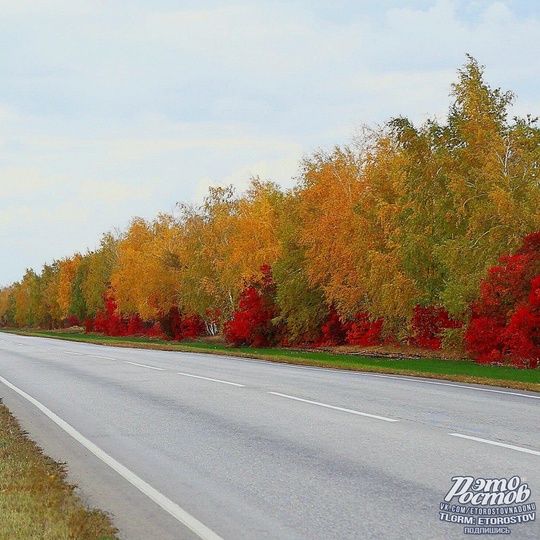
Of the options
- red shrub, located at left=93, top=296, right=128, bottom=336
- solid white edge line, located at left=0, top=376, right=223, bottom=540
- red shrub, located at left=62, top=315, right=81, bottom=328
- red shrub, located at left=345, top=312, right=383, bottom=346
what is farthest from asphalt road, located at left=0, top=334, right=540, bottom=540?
red shrub, located at left=62, top=315, right=81, bottom=328

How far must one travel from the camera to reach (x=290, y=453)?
9.35m

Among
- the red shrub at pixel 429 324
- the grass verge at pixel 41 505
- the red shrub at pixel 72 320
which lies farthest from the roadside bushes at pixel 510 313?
the red shrub at pixel 72 320

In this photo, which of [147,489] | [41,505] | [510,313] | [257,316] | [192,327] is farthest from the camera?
[192,327]

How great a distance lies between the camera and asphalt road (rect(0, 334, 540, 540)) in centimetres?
637

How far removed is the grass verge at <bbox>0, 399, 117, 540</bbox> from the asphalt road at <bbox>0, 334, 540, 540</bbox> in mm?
245

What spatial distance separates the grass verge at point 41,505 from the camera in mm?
6078

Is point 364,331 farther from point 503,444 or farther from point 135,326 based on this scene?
point 135,326

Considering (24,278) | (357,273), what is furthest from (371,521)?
(24,278)

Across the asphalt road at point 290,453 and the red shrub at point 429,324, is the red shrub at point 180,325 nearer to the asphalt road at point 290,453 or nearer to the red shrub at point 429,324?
the red shrub at point 429,324

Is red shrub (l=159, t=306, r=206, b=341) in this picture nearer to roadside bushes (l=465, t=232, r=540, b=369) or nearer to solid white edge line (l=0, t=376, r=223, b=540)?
roadside bushes (l=465, t=232, r=540, b=369)

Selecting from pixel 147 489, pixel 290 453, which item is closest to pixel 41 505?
pixel 147 489

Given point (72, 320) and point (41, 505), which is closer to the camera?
point (41, 505)

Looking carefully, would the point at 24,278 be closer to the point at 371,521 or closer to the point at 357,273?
the point at 357,273

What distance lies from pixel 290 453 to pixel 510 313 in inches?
764
